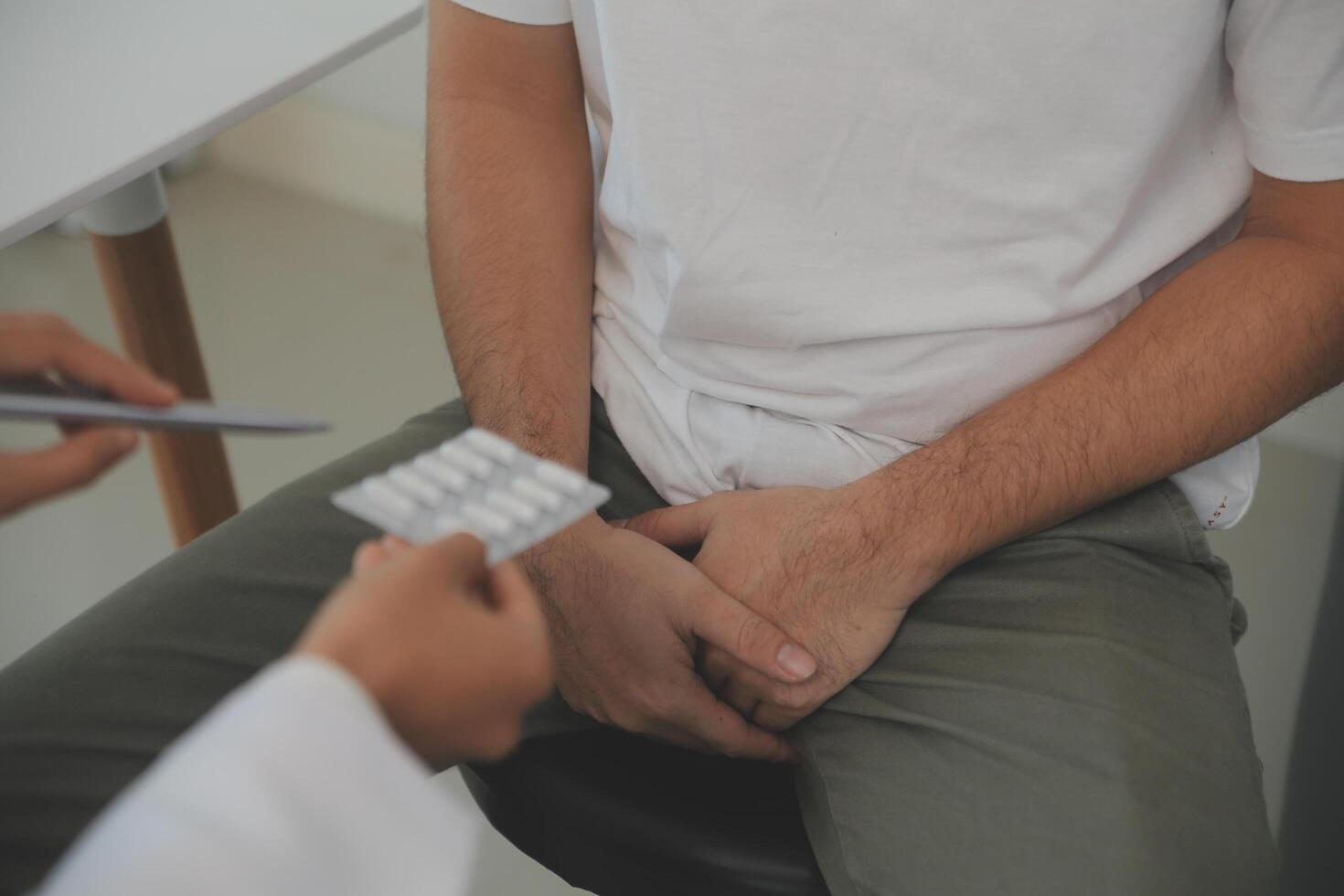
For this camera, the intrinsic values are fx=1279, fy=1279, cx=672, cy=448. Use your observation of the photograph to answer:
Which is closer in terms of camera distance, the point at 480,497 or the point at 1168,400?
the point at 480,497

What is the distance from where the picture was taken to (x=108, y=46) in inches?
35.4

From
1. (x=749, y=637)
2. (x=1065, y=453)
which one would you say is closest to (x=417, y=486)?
→ (x=749, y=637)

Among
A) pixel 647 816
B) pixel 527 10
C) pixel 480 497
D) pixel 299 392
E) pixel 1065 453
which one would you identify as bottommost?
pixel 299 392

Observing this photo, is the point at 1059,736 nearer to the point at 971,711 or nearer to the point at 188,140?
the point at 971,711

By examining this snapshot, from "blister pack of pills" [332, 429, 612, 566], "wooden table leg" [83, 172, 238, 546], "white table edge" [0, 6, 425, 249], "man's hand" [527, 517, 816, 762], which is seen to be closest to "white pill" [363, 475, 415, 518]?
"blister pack of pills" [332, 429, 612, 566]

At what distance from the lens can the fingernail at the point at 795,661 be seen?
67 cm

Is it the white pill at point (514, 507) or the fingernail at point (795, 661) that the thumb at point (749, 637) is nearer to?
the fingernail at point (795, 661)

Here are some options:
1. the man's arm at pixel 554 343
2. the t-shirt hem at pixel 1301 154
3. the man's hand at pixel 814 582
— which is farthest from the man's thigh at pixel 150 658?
the t-shirt hem at pixel 1301 154

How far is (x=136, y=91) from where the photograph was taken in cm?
85

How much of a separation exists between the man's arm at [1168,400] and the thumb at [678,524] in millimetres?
99

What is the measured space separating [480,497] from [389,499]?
4 cm

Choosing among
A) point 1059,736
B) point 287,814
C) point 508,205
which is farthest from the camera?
point 508,205

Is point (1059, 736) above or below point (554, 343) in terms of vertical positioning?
below

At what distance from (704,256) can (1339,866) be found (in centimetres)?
64
